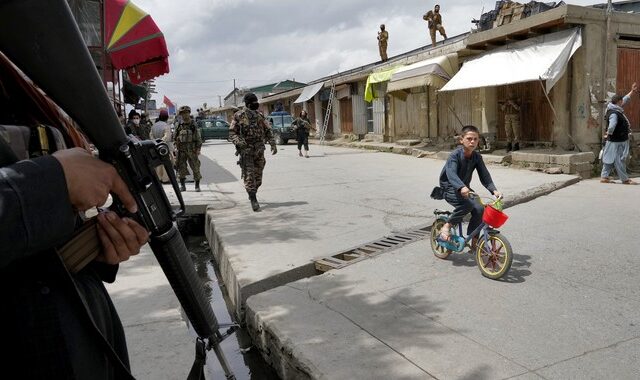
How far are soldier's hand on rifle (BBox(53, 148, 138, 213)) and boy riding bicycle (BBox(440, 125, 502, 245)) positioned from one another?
3651mm

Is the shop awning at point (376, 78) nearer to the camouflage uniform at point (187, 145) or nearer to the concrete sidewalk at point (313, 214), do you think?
the concrete sidewalk at point (313, 214)

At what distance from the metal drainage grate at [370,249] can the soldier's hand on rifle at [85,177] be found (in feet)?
11.8

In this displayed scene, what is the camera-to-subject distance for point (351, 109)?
21.8 meters

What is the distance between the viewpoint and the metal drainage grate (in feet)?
15.0

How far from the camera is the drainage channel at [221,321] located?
3516 mm

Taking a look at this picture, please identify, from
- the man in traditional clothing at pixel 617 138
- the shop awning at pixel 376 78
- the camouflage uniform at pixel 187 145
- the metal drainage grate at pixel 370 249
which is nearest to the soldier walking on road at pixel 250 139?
the camouflage uniform at pixel 187 145

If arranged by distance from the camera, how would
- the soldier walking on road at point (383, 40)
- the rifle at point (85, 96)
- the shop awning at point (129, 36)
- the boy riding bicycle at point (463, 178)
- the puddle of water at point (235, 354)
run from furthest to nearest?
the soldier walking on road at point (383, 40) → the shop awning at point (129, 36) → the boy riding bicycle at point (463, 178) → the puddle of water at point (235, 354) → the rifle at point (85, 96)

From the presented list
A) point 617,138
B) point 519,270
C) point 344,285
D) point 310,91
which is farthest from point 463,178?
point 310,91

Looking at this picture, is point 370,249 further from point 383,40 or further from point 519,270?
point 383,40

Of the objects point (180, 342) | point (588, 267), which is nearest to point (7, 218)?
point (180, 342)

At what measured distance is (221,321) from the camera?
4535mm

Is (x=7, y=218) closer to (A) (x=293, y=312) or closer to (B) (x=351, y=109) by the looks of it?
(A) (x=293, y=312)

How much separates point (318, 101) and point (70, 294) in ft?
82.5

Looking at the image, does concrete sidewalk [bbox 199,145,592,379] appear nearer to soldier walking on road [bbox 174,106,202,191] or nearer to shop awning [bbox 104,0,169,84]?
soldier walking on road [bbox 174,106,202,191]
